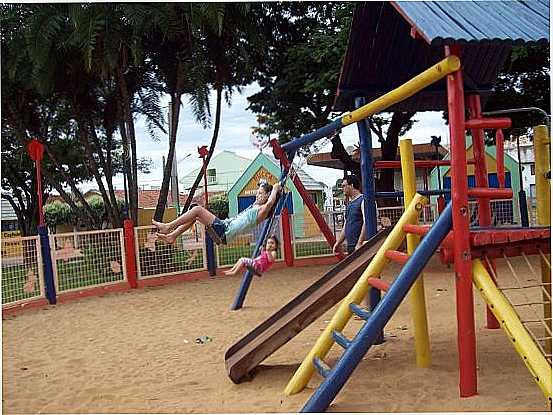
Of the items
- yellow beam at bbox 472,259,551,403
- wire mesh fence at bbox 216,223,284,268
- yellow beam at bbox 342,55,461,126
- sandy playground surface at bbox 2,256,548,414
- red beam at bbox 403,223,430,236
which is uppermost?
yellow beam at bbox 342,55,461,126

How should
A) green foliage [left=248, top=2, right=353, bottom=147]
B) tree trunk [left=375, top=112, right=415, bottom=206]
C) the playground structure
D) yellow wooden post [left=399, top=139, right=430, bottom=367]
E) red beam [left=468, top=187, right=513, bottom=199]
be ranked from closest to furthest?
the playground structure, red beam [left=468, top=187, right=513, bottom=199], yellow wooden post [left=399, top=139, right=430, bottom=367], green foliage [left=248, top=2, right=353, bottom=147], tree trunk [left=375, top=112, right=415, bottom=206]

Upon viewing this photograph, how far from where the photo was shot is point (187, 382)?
4.46 m

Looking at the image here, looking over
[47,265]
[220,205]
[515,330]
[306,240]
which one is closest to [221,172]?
[220,205]

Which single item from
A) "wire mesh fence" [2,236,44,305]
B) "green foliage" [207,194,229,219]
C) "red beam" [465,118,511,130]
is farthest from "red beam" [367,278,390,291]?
"green foliage" [207,194,229,219]

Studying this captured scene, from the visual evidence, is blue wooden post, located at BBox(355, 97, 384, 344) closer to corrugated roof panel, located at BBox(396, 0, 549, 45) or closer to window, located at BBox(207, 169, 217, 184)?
corrugated roof panel, located at BBox(396, 0, 549, 45)

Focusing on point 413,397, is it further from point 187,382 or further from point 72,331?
point 72,331

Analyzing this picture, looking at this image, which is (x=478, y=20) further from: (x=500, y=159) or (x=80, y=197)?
(x=80, y=197)

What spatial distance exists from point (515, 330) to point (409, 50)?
3.21 metres

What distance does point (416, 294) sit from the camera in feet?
13.9

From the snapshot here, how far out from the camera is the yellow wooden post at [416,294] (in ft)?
13.9

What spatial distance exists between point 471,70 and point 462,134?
8.26ft

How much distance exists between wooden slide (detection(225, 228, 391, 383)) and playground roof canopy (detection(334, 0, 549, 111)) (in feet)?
5.51

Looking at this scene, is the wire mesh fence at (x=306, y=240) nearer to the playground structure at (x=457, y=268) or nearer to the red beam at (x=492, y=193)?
the playground structure at (x=457, y=268)

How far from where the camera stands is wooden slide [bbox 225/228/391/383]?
4.12m
